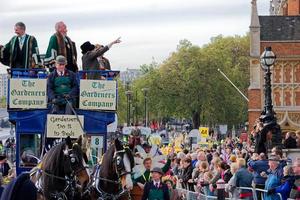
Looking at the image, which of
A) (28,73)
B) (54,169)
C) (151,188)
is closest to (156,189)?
(151,188)

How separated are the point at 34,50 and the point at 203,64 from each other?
7040 centimetres

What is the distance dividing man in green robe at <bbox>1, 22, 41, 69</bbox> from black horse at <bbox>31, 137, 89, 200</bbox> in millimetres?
4351

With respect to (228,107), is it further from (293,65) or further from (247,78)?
(293,65)

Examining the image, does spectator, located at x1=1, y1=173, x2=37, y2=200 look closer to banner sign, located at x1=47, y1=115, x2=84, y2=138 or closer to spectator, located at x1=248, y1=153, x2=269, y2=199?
banner sign, located at x1=47, y1=115, x2=84, y2=138

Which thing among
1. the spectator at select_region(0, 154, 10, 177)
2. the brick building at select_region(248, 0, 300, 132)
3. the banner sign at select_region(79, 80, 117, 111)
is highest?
the brick building at select_region(248, 0, 300, 132)

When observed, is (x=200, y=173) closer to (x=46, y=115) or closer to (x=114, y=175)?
(x=46, y=115)

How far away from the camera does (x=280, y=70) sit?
5125 cm

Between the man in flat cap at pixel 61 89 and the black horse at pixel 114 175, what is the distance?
222cm

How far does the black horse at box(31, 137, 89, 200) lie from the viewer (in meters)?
14.2

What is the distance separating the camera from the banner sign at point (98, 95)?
17.6 meters

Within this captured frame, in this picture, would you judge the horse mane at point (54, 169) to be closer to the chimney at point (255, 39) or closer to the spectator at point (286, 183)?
the spectator at point (286, 183)

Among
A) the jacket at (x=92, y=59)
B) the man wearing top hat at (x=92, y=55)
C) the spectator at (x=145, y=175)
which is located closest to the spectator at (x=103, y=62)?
the man wearing top hat at (x=92, y=55)

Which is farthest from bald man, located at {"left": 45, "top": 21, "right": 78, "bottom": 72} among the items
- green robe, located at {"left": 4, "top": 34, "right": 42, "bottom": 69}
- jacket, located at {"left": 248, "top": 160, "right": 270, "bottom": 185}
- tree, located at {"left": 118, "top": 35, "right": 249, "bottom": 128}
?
tree, located at {"left": 118, "top": 35, "right": 249, "bottom": 128}

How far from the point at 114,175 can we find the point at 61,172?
1.19 metres
